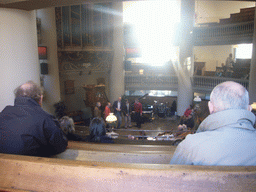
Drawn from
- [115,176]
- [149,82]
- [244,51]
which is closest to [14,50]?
[115,176]

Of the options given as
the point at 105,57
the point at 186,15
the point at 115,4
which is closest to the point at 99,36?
the point at 105,57

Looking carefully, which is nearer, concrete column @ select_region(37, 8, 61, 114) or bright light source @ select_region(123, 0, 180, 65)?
concrete column @ select_region(37, 8, 61, 114)

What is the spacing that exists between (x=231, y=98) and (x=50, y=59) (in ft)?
44.2

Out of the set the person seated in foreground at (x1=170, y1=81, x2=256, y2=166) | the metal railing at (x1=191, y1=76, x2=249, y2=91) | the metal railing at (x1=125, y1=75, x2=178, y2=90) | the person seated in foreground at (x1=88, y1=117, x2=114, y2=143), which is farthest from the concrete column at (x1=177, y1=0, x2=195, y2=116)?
the person seated in foreground at (x1=170, y1=81, x2=256, y2=166)

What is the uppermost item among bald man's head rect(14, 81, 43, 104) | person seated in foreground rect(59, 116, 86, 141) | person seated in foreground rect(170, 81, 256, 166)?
bald man's head rect(14, 81, 43, 104)

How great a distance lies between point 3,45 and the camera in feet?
13.4

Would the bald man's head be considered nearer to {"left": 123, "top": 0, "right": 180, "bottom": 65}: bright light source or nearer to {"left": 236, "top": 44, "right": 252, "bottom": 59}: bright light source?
{"left": 123, "top": 0, "right": 180, "bottom": 65}: bright light source

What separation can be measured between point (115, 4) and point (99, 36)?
2738 mm

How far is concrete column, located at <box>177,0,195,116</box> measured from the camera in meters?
17.2

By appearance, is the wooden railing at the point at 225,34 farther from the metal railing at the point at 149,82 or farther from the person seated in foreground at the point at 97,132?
the person seated in foreground at the point at 97,132

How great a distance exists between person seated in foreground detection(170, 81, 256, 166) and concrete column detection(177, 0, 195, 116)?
16674 millimetres

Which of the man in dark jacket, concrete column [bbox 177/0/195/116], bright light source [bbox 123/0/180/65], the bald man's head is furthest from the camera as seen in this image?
bright light source [bbox 123/0/180/65]

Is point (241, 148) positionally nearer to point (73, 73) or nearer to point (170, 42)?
point (73, 73)

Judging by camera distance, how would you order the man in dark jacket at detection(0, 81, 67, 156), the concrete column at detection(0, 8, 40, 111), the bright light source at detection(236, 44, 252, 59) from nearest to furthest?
the man in dark jacket at detection(0, 81, 67, 156) < the concrete column at detection(0, 8, 40, 111) < the bright light source at detection(236, 44, 252, 59)
